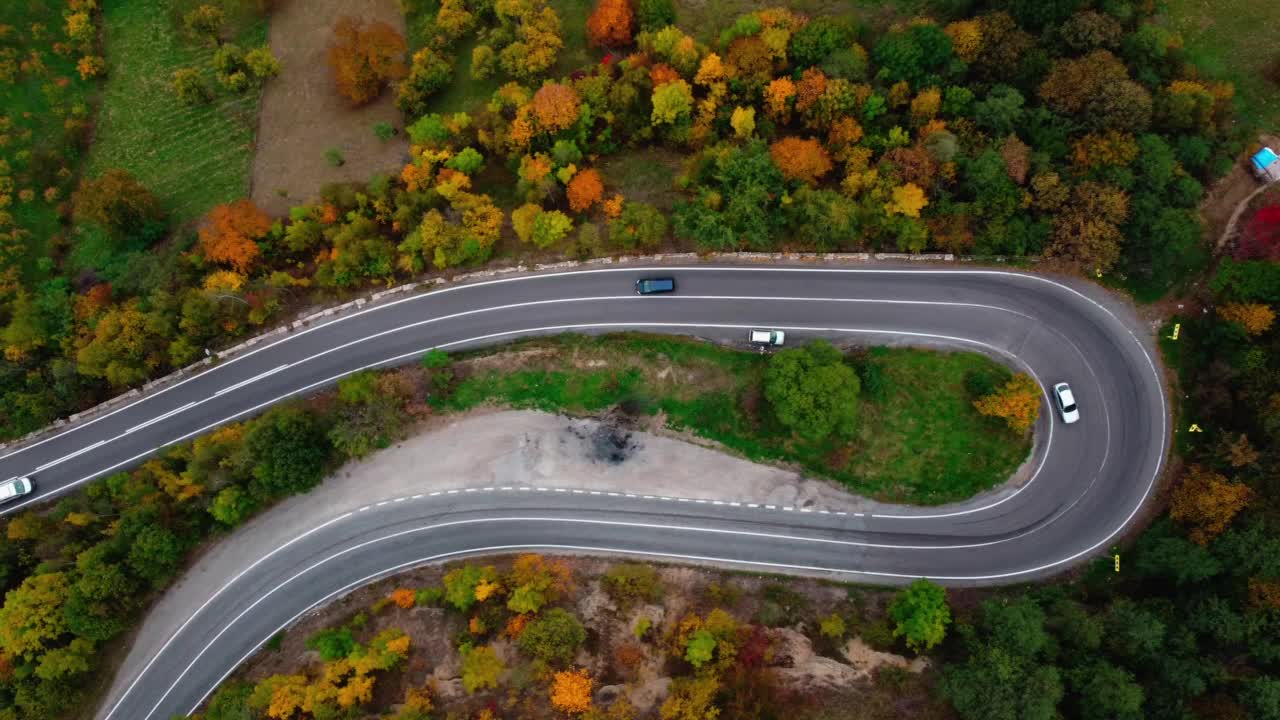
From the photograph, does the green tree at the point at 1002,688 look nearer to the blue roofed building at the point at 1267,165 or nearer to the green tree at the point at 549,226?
the blue roofed building at the point at 1267,165

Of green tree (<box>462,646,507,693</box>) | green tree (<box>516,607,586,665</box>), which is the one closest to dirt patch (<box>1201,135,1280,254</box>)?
green tree (<box>516,607,586,665</box>)

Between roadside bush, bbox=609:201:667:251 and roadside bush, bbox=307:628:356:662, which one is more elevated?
roadside bush, bbox=609:201:667:251

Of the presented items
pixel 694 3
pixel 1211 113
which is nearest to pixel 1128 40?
pixel 1211 113

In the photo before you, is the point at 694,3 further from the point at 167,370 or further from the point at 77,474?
the point at 77,474

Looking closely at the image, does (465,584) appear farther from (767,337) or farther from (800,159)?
(800,159)

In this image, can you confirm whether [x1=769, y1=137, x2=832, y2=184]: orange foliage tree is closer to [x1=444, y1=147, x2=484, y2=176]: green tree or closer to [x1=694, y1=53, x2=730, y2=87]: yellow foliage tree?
[x1=694, y1=53, x2=730, y2=87]: yellow foliage tree
